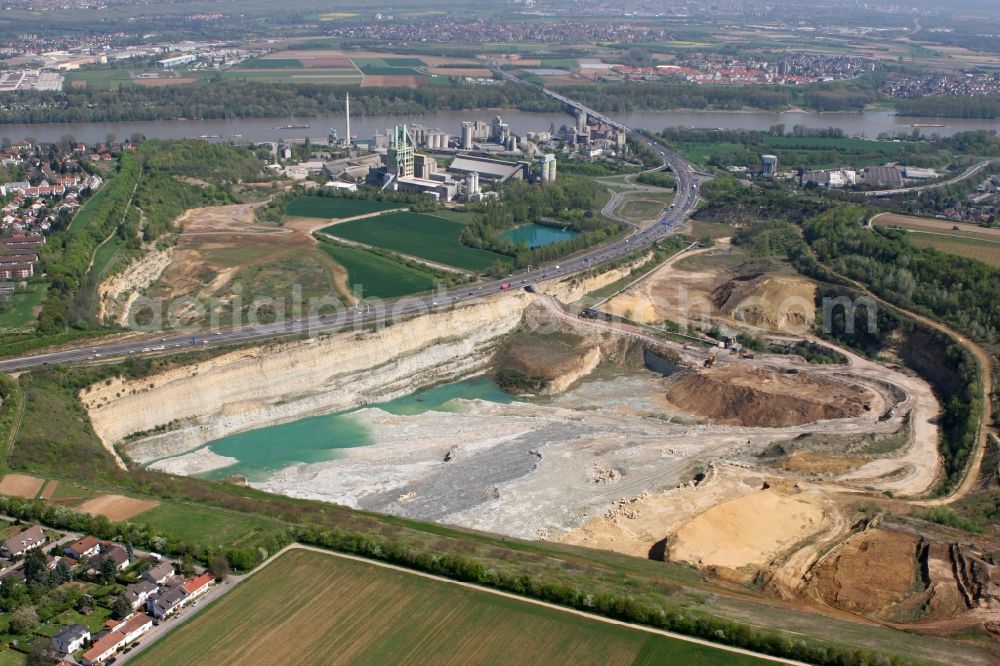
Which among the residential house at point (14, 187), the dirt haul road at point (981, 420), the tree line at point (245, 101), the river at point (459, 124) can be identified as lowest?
the dirt haul road at point (981, 420)

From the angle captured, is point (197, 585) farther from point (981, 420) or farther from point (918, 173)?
point (918, 173)

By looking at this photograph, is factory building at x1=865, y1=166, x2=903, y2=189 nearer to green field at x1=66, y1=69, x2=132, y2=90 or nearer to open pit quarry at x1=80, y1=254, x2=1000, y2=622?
open pit quarry at x1=80, y1=254, x2=1000, y2=622

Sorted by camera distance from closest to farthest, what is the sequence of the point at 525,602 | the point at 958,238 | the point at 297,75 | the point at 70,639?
the point at 70,639 < the point at 525,602 < the point at 958,238 < the point at 297,75

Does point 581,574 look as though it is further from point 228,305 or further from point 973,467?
point 228,305

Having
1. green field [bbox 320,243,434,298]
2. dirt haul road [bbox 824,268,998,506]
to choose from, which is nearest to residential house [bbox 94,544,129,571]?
dirt haul road [bbox 824,268,998,506]

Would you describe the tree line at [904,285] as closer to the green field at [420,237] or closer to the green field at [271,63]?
the green field at [420,237]

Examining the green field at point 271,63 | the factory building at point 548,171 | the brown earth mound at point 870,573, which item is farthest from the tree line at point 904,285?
the green field at point 271,63

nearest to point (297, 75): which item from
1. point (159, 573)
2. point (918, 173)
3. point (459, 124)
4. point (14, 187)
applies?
point (459, 124)
